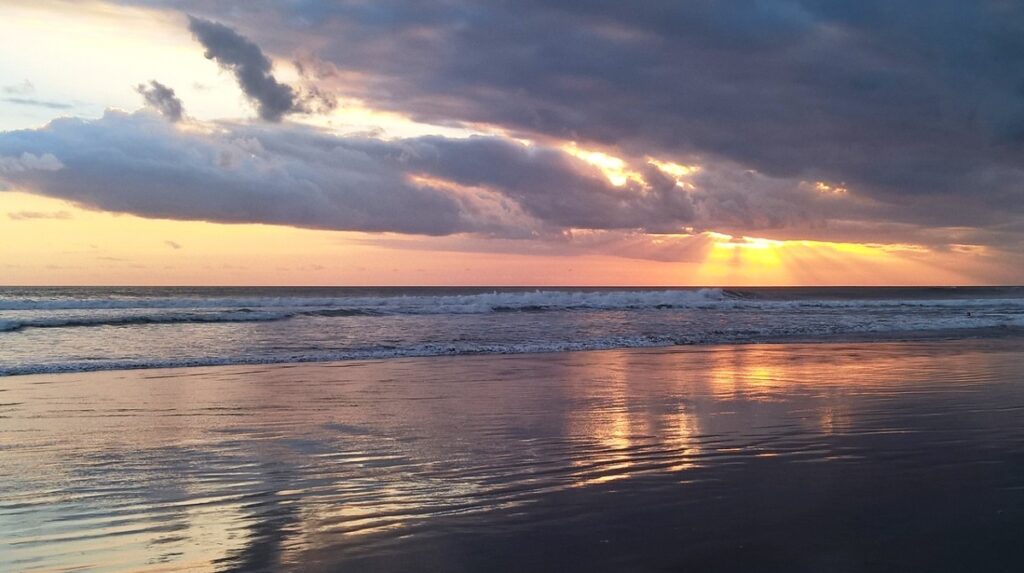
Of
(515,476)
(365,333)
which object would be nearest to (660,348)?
(365,333)

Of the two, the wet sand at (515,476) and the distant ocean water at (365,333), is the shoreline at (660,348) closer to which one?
the distant ocean water at (365,333)

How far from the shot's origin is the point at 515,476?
23.1ft

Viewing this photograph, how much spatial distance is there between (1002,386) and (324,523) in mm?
11968

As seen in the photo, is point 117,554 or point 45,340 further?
point 45,340

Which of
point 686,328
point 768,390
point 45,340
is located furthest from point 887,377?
point 45,340

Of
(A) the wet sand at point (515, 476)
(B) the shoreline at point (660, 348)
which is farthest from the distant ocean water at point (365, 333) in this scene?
(A) the wet sand at point (515, 476)

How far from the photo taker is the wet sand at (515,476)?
503cm

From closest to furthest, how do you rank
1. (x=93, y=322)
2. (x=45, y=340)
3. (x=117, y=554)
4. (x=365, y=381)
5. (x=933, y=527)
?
(x=117, y=554)
(x=933, y=527)
(x=365, y=381)
(x=45, y=340)
(x=93, y=322)

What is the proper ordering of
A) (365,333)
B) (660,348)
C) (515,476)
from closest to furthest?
(515,476)
(660,348)
(365,333)

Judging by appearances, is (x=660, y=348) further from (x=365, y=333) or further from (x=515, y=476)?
(x=515, y=476)

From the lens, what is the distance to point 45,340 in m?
22.4

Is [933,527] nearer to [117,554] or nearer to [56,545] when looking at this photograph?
[117,554]

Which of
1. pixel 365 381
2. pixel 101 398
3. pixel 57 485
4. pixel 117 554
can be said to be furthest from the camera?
pixel 365 381

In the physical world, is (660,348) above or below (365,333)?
below
